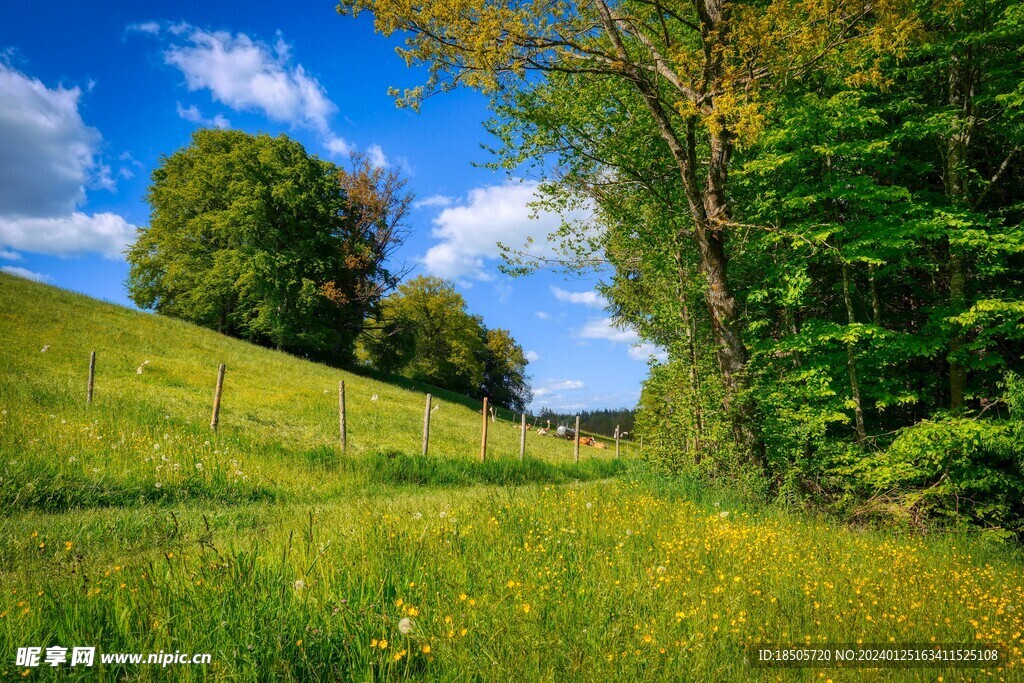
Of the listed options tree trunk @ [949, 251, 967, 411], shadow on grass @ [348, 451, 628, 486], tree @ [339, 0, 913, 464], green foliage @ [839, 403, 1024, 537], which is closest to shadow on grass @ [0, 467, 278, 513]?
shadow on grass @ [348, 451, 628, 486]

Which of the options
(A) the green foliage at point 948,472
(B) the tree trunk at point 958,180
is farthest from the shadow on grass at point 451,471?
(B) the tree trunk at point 958,180

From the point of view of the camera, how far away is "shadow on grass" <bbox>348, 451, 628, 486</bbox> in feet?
40.0

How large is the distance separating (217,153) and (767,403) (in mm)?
43289

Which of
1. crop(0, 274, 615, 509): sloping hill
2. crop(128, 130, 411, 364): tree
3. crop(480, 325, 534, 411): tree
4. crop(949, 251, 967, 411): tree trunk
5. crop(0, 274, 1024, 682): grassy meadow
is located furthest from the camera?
Result: crop(480, 325, 534, 411): tree

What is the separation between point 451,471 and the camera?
12781 mm

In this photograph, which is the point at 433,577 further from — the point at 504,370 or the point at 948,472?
the point at 504,370

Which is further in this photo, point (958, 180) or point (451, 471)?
point (451, 471)

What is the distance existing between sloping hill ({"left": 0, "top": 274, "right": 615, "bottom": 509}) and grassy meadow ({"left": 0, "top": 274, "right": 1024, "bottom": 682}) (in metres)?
0.09

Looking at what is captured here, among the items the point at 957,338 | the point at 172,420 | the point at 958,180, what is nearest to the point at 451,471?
the point at 172,420

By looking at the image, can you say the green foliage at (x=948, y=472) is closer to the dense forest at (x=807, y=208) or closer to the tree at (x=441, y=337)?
the dense forest at (x=807, y=208)

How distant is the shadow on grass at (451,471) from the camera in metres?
12.2

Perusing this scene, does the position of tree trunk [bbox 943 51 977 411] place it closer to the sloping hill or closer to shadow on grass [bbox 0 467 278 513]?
the sloping hill

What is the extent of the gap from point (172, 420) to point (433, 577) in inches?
519

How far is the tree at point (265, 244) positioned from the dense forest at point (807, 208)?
24282mm
